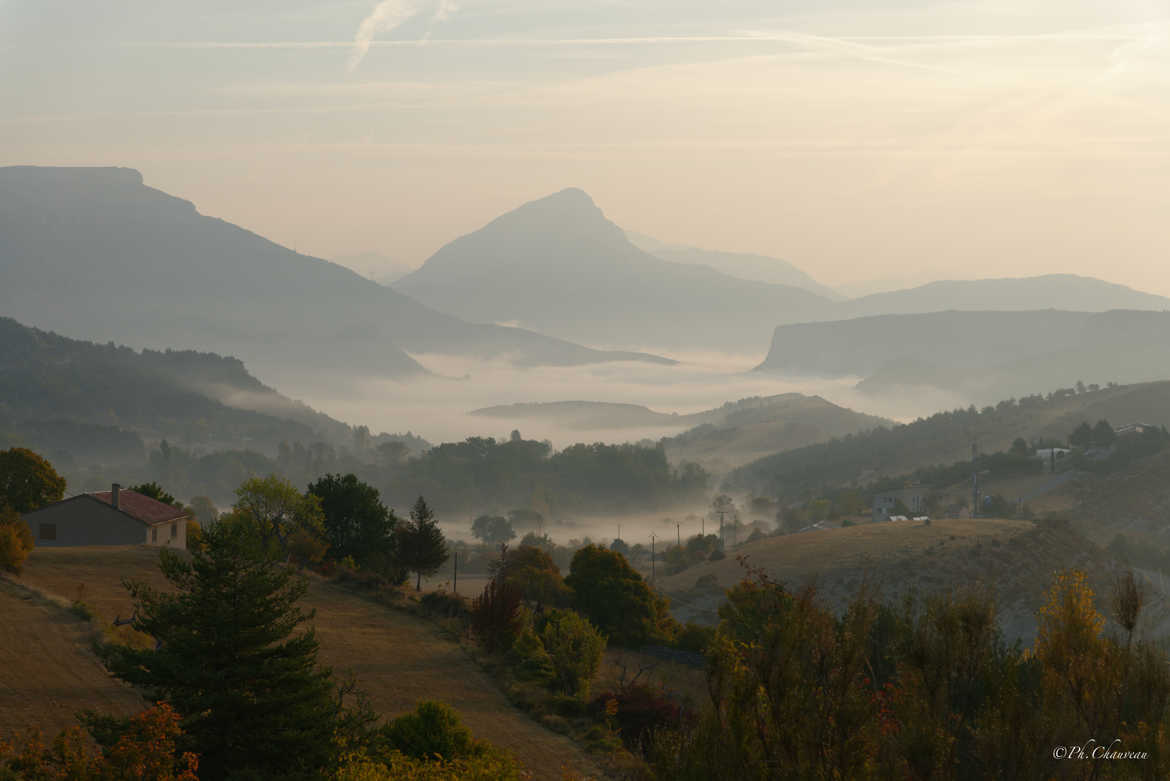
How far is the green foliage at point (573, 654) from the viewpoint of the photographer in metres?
39.4

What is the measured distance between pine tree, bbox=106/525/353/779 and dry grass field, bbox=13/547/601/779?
1082cm

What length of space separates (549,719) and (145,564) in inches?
980

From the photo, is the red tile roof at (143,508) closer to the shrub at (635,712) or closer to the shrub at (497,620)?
the shrub at (497,620)

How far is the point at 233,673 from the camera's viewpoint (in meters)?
18.8

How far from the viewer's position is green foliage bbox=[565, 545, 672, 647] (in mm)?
62781

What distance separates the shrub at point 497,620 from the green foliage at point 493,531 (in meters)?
138

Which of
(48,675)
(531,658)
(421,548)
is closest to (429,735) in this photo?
(48,675)

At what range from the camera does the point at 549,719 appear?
34.6 meters

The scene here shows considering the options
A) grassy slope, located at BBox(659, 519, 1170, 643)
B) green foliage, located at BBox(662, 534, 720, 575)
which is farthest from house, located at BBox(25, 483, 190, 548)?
→ green foliage, located at BBox(662, 534, 720, 575)

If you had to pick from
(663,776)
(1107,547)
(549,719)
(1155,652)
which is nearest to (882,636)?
(549,719)

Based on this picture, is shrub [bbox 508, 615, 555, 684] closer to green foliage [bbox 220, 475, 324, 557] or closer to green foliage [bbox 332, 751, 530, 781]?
green foliage [bbox 332, 751, 530, 781]

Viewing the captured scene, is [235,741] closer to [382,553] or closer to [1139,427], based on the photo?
[382,553]

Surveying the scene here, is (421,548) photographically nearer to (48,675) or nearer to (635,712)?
(635,712)

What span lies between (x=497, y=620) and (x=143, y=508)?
93.4 feet
